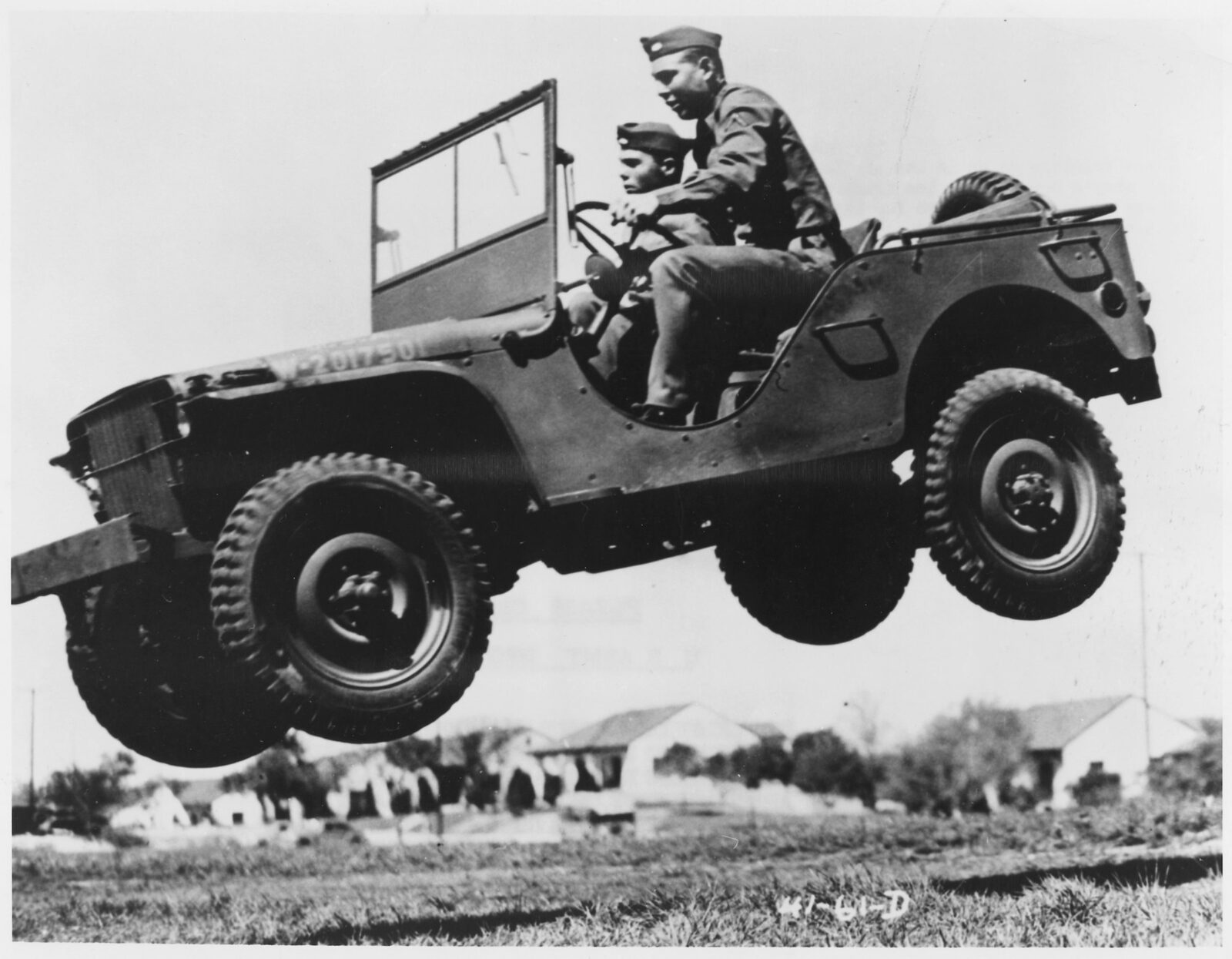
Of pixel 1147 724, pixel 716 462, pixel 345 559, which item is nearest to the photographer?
pixel 345 559

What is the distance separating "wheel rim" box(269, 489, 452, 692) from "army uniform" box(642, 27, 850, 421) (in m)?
1.18

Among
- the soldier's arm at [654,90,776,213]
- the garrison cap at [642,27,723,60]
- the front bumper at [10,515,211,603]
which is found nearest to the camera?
the front bumper at [10,515,211,603]

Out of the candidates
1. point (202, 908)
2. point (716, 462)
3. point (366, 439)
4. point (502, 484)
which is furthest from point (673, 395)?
point (202, 908)

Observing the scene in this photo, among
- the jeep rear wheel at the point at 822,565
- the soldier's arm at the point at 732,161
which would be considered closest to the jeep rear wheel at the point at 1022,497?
the jeep rear wheel at the point at 822,565

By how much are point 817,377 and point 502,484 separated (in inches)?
52.1

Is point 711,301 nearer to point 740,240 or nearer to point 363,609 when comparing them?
point 740,240

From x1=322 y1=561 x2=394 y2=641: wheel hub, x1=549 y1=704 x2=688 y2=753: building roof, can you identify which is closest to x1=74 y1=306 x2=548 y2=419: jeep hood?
x1=322 y1=561 x2=394 y2=641: wheel hub

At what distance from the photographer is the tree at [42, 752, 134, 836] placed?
287 inches

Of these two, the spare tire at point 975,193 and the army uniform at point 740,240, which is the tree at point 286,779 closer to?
the army uniform at point 740,240

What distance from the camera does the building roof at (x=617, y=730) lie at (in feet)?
24.3

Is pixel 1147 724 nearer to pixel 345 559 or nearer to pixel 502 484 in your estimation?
pixel 502 484

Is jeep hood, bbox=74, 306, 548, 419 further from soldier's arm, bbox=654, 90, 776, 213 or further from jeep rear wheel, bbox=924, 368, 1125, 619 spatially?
jeep rear wheel, bbox=924, 368, 1125, 619

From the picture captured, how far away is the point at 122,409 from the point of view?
7.02 meters

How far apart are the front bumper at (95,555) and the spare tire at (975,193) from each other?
3.55 metres
